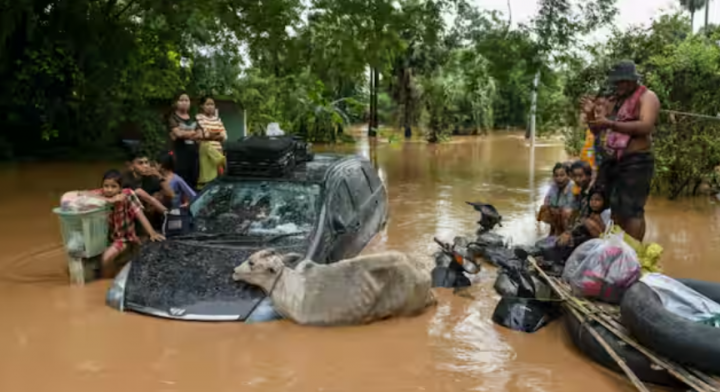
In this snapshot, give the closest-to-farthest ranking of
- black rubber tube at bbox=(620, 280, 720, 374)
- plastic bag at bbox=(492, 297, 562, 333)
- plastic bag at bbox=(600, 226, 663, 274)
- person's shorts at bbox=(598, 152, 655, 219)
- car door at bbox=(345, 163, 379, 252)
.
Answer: black rubber tube at bbox=(620, 280, 720, 374)
plastic bag at bbox=(492, 297, 562, 333)
plastic bag at bbox=(600, 226, 663, 274)
person's shorts at bbox=(598, 152, 655, 219)
car door at bbox=(345, 163, 379, 252)

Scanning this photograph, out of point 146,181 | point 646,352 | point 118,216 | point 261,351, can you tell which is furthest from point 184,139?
point 646,352

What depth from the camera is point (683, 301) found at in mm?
4672

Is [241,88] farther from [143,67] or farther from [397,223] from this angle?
[397,223]

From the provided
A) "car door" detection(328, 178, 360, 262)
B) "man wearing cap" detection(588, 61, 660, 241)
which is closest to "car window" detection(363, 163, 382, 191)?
"car door" detection(328, 178, 360, 262)

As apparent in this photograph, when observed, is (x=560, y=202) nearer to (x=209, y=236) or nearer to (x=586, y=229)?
(x=586, y=229)

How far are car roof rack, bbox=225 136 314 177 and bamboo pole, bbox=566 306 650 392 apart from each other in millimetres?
3246

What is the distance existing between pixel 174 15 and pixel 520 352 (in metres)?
9.55

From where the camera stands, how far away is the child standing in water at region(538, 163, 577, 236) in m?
7.62

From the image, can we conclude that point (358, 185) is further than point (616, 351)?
Yes

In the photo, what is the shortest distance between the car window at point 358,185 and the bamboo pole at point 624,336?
92.2 inches

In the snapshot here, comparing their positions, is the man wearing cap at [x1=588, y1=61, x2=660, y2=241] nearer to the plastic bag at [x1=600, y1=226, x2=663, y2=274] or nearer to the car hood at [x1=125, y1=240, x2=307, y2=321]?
the plastic bag at [x1=600, y1=226, x2=663, y2=274]

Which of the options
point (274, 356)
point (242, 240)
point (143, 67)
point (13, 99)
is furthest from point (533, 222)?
point (13, 99)

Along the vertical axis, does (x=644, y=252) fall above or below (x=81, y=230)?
below

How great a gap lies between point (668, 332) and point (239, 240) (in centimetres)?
367
